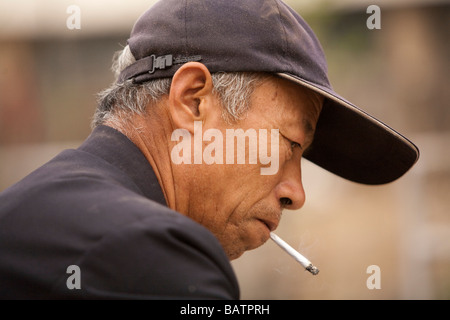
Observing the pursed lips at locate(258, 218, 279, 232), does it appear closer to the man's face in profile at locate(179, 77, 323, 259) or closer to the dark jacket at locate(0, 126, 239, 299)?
the man's face in profile at locate(179, 77, 323, 259)

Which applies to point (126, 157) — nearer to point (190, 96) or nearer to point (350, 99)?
point (190, 96)

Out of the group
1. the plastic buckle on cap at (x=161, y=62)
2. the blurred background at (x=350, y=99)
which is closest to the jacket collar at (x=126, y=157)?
the plastic buckle on cap at (x=161, y=62)

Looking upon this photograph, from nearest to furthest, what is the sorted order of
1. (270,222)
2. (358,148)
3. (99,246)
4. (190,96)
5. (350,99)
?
(99,246) < (190,96) < (270,222) < (358,148) < (350,99)

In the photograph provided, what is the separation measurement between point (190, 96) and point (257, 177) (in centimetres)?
29

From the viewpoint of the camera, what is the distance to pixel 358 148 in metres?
2.14

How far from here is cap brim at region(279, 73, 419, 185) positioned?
1.98 meters

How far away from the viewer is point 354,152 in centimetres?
218

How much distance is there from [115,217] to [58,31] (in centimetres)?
686

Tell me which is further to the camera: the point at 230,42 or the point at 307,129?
the point at 307,129

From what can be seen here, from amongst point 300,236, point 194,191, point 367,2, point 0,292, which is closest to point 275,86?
point 194,191

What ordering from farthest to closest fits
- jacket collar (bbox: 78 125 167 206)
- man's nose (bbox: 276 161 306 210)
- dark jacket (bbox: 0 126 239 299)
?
man's nose (bbox: 276 161 306 210) → jacket collar (bbox: 78 125 167 206) → dark jacket (bbox: 0 126 239 299)

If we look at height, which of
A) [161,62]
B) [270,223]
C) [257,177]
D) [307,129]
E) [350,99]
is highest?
[350,99]

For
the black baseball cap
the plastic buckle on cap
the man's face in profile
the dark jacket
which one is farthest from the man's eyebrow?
the dark jacket

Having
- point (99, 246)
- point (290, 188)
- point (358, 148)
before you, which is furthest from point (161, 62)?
point (358, 148)
